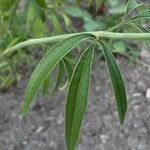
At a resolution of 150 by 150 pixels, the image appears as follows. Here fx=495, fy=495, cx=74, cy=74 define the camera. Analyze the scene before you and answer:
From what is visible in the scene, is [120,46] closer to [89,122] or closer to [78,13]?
[78,13]

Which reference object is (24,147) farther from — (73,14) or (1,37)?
(73,14)

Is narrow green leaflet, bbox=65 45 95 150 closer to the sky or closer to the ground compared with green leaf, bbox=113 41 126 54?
closer to the sky

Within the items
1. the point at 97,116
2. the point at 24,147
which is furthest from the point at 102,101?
the point at 24,147

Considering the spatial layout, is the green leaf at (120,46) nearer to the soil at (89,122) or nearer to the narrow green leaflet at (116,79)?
the soil at (89,122)

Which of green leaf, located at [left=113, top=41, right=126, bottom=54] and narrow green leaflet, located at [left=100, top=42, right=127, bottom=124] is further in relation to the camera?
green leaf, located at [left=113, top=41, right=126, bottom=54]

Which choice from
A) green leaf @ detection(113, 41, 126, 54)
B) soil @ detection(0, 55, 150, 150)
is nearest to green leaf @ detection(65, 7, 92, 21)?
green leaf @ detection(113, 41, 126, 54)

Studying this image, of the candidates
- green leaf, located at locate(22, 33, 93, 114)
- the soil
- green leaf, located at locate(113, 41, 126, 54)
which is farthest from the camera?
green leaf, located at locate(113, 41, 126, 54)

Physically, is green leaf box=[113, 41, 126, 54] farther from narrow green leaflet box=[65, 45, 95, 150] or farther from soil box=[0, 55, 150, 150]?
narrow green leaflet box=[65, 45, 95, 150]
